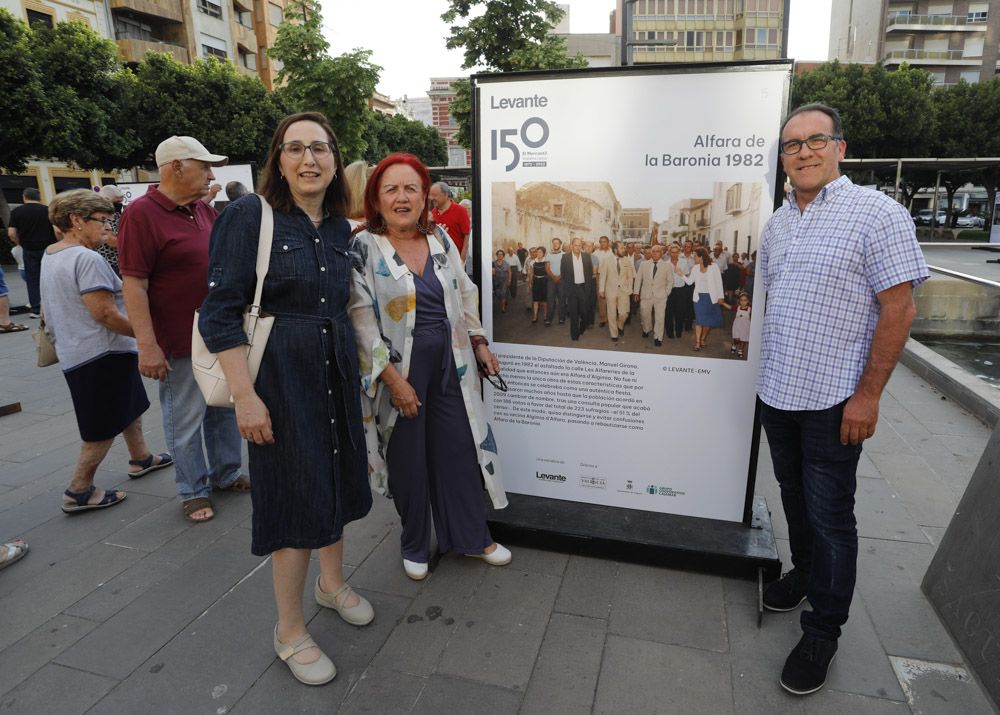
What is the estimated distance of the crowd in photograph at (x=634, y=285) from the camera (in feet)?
9.12

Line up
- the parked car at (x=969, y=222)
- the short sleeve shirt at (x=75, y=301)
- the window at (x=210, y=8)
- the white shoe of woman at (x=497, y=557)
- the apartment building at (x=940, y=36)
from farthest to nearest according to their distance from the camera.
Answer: the apartment building at (x=940, y=36), the parked car at (x=969, y=222), the window at (x=210, y=8), the short sleeve shirt at (x=75, y=301), the white shoe of woman at (x=497, y=557)

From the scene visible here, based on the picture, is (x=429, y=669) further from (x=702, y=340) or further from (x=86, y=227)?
(x=86, y=227)

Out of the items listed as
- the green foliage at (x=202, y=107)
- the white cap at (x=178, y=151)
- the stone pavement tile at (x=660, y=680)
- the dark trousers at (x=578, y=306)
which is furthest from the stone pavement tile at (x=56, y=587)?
the green foliage at (x=202, y=107)

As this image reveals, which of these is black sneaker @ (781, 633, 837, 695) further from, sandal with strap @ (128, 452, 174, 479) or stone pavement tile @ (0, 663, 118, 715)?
sandal with strap @ (128, 452, 174, 479)

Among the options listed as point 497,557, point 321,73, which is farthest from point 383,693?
point 321,73

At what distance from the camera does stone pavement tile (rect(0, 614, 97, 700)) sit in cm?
242

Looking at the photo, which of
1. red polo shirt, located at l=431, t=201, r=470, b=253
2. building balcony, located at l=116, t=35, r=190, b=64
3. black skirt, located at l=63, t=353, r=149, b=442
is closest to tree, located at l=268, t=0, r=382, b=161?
red polo shirt, located at l=431, t=201, r=470, b=253

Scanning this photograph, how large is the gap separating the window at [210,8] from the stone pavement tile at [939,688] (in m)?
43.2

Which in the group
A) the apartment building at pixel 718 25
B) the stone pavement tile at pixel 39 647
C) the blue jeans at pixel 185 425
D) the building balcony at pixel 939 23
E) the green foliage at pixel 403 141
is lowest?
the stone pavement tile at pixel 39 647

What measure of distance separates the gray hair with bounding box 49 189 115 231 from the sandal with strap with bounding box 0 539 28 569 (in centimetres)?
175

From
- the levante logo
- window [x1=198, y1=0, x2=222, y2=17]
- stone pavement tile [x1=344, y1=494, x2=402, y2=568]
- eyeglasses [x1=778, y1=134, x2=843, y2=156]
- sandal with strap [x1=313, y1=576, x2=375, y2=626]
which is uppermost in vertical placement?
window [x1=198, y1=0, x2=222, y2=17]

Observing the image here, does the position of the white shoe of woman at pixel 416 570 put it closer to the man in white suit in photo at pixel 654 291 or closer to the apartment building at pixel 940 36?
the man in white suit in photo at pixel 654 291

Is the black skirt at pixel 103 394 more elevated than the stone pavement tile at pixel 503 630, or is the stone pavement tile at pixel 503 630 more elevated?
the black skirt at pixel 103 394

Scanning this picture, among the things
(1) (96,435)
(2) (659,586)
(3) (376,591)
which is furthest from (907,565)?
(1) (96,435)
